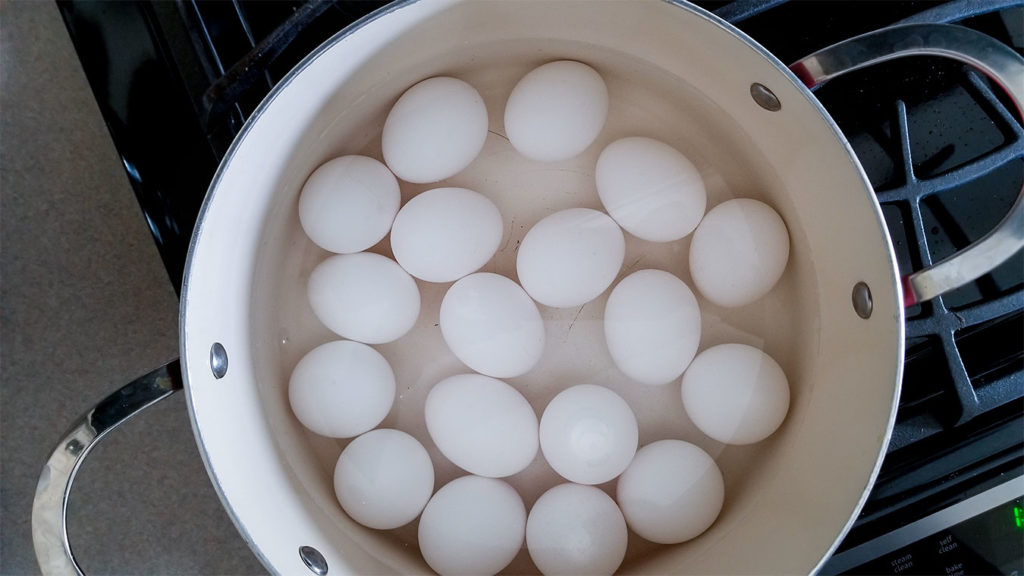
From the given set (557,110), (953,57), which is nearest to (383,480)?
(557,110)

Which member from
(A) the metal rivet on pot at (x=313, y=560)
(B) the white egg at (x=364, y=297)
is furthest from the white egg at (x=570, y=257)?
(A) the metal rivet on pot at (x=313, y=560)

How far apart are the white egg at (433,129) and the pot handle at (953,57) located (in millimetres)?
333

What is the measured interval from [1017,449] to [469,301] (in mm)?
536

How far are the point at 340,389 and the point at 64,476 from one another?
0.26m

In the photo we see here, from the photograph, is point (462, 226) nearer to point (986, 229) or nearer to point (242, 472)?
point (242, 472)

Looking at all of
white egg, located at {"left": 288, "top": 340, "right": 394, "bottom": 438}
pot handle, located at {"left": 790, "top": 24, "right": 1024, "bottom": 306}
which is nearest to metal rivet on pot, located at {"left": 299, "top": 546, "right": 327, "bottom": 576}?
white egg, located at {"left": 288, "top": 340, "right": 394, "bottom": 438}

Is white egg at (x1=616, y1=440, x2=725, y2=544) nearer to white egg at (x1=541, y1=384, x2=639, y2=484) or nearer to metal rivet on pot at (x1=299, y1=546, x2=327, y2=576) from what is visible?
white egg at (x1=541, y1=384, x2=639, y2=484)

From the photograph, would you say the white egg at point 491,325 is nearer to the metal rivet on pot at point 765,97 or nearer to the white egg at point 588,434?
the white egg at point 588,434

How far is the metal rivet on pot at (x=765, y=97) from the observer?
669 millimetres

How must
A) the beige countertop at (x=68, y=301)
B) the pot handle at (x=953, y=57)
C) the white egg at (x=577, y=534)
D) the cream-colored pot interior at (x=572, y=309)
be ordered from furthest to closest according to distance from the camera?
the beige countertop at (x=68, y=301)
the white egg at (x=577, y=534)
the cream-colored pot interior at (x=572, y=309)
the pot handle at (x=953, y=57)

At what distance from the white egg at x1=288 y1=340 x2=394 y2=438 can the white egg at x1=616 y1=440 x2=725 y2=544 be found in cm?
28

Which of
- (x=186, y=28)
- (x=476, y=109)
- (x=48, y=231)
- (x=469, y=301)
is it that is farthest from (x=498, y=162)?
(x=48, y=231)

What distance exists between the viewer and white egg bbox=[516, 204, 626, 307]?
0.78 m

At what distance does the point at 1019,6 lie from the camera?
68 centimetres
